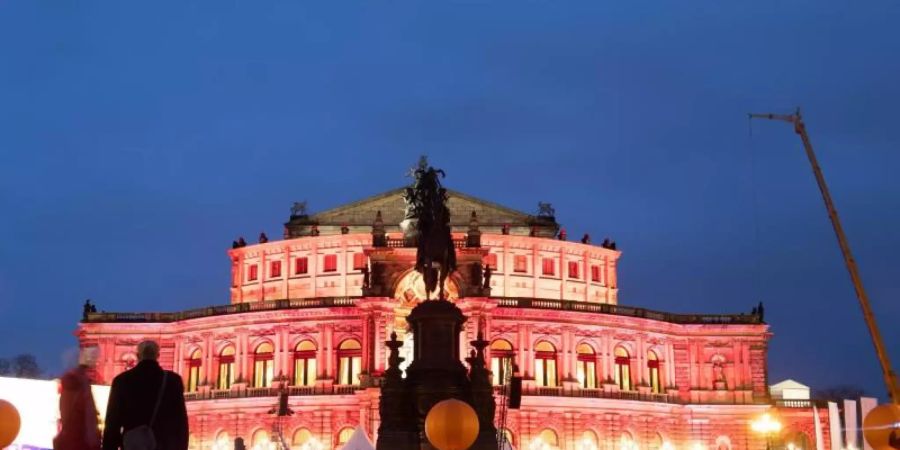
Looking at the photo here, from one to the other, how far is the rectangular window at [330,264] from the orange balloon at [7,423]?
231 feet

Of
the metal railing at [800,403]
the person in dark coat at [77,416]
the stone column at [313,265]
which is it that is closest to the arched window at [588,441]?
the metal railing at [800,403]

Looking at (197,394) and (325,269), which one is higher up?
(325,269)

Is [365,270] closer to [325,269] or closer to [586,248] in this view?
[325,269]

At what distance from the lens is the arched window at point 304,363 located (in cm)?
7938

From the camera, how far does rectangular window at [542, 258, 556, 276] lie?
9012cm

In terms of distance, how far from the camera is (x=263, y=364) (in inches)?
3179

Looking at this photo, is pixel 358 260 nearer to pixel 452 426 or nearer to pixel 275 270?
pixel 275 270

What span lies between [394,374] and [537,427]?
40688 millimetres

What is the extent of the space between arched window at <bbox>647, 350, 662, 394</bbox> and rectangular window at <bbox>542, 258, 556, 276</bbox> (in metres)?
10.6

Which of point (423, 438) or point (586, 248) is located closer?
point (423, 438)

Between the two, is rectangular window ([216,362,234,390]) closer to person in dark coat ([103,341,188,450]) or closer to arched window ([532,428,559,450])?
arched window ([532,428,559,450])

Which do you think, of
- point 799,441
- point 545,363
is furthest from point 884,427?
point 799,441

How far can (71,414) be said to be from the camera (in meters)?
14.3

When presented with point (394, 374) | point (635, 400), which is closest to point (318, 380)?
point (635, 400)
